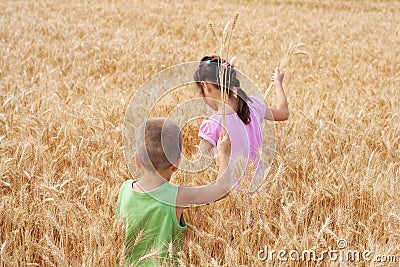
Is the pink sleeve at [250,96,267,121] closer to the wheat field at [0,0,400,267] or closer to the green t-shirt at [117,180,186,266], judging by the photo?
the wheat field at [0,0,400,267]

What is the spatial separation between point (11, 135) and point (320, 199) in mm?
1864

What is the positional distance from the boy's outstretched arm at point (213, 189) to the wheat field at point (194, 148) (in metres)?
0.08

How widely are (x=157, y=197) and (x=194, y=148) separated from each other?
117cm

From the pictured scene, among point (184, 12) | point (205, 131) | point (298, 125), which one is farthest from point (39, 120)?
point (184, 12)

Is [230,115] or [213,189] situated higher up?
[230,115]

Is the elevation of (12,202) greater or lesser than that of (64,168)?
lesser

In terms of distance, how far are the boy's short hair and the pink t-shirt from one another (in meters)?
0.45

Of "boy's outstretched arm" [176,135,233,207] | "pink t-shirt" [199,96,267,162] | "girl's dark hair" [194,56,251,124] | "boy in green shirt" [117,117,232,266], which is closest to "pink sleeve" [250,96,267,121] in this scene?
"pink t-shirt" [199,96,267,162]

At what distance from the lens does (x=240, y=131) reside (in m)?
2.25

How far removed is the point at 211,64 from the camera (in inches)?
86.0

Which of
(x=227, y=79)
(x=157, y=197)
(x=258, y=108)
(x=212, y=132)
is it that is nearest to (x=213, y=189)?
(x=157, y=197)

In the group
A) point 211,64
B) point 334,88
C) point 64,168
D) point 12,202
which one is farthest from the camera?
point 334,88

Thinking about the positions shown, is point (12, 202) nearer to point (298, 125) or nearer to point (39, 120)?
point (39, 120)

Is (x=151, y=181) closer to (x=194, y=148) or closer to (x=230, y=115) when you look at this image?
(x=230, y=115)
